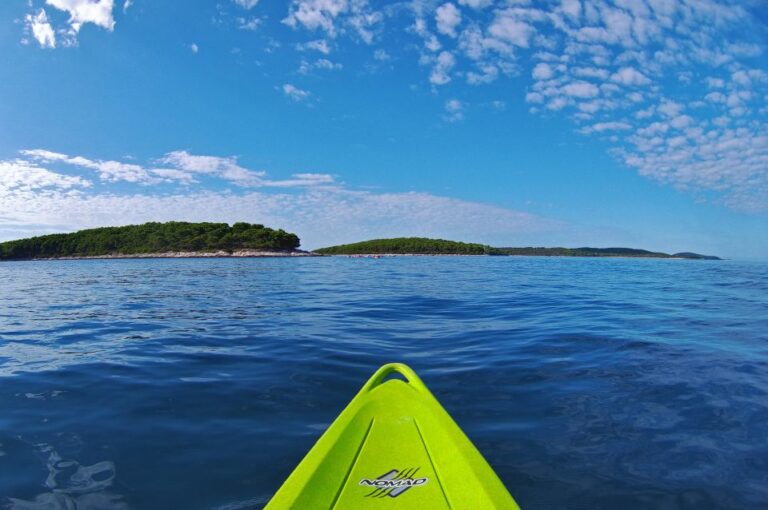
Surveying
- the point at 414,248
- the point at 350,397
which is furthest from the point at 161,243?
the point at 350,397

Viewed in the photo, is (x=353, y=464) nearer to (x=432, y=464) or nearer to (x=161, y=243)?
(x=432, y=464)

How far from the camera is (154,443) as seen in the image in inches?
165

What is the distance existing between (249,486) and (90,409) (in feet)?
9.75

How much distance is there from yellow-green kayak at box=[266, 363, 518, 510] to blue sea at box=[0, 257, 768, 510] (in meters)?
0.69

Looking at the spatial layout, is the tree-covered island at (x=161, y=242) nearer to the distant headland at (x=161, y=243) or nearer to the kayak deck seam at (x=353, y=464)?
the distant headland at (x=161, y=243)

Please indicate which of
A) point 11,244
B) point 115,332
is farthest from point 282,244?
point 115,332

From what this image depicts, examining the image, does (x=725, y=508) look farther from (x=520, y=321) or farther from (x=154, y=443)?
(x=520, y=321)

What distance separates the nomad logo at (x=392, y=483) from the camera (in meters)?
2.75

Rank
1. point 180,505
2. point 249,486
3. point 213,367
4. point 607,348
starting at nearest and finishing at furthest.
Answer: point 180,505 < point 249,486 < point 213,367 < point 607,348

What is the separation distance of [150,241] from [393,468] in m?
155

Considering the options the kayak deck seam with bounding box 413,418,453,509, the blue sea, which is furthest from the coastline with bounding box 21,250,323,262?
the kayak deck seam with bounding box 413,418,453,509

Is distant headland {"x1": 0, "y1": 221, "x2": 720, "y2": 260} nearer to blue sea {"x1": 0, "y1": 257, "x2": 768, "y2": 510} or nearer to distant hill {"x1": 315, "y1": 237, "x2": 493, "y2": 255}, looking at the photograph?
distant hill {"x1": 315, "y1": 237, "x2": 493, "y2": 255}

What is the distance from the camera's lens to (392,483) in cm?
286

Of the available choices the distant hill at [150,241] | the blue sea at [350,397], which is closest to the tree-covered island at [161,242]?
the distant hill at [150,241]
